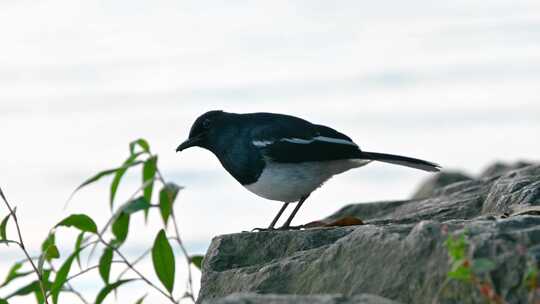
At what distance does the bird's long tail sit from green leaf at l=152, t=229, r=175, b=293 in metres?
2.91

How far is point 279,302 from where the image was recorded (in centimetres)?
385

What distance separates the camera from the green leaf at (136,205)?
4887 millimetres

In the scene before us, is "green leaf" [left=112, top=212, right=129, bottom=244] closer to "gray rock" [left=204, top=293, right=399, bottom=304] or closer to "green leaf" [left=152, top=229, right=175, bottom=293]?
"green leaf" [left=152, top=229, right=175, bottom=293]

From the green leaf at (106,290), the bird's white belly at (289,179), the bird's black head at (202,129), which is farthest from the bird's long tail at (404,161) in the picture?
the green leaf at (106,290)

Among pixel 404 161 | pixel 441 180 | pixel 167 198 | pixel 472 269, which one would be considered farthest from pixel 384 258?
pixel 441 180

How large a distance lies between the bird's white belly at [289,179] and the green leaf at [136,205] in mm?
2670

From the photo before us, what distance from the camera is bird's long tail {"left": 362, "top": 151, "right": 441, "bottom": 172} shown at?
7.98 meters

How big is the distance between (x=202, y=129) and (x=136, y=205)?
3.36 metres

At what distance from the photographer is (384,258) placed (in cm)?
466

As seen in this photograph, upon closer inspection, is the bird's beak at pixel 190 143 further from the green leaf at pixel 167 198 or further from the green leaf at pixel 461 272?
the green leaf at pixel 461 272

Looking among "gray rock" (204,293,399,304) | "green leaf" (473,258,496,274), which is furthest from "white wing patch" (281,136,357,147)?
"green leaf" (473,258,496,274)

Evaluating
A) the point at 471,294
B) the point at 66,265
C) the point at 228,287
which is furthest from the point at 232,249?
the point at 471,294

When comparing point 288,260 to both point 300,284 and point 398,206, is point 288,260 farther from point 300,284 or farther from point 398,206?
point 398,206

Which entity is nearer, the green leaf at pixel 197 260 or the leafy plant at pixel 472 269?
the leafy plant at pixel 472 269
